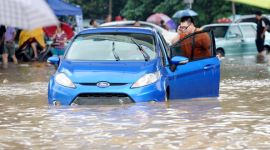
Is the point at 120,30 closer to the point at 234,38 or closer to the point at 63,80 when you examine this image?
the point at 63,80

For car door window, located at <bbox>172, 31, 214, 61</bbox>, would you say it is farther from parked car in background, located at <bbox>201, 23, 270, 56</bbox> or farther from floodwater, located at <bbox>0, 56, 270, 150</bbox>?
parked car in background, located at <bbox>201, 23, 270, 56</bbox>

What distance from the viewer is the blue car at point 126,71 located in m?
9.27

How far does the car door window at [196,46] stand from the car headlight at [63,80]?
7.47 ft

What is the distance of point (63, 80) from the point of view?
9.46 metres

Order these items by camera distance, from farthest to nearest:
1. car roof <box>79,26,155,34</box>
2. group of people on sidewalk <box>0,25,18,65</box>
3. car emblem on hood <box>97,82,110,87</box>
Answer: group of people on sidewalk <box>0,25,18,65</box> < car roof <box>79,26,155,34</box> < car emblem on hood <box>97,82,110,87</box>

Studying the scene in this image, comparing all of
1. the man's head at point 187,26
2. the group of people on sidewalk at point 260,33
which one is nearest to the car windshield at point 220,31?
the group of people on sidewalk at point 260,33

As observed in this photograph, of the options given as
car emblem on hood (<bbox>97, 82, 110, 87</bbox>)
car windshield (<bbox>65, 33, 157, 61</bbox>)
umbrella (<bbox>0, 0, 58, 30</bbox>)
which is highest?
umbrella (<bbox>0, 0, 58, 30</bbox>)

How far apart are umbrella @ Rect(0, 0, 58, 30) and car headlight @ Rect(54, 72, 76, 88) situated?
15.2 ft

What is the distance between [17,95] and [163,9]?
151ft

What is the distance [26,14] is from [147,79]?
4.89 m

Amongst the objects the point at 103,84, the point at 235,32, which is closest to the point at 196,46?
the point at 103,84

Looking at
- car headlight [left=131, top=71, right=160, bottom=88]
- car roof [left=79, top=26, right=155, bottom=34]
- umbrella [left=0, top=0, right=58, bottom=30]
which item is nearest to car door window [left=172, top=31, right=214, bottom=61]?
car roof [left=79, top=26, right=155, bottom=34]

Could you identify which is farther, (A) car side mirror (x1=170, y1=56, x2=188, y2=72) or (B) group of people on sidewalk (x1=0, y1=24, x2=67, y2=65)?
(B) group of people on sidewalk (x1=0, y1=24, x2=67, y2=65)

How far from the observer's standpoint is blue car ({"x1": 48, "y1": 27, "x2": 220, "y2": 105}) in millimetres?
9266
